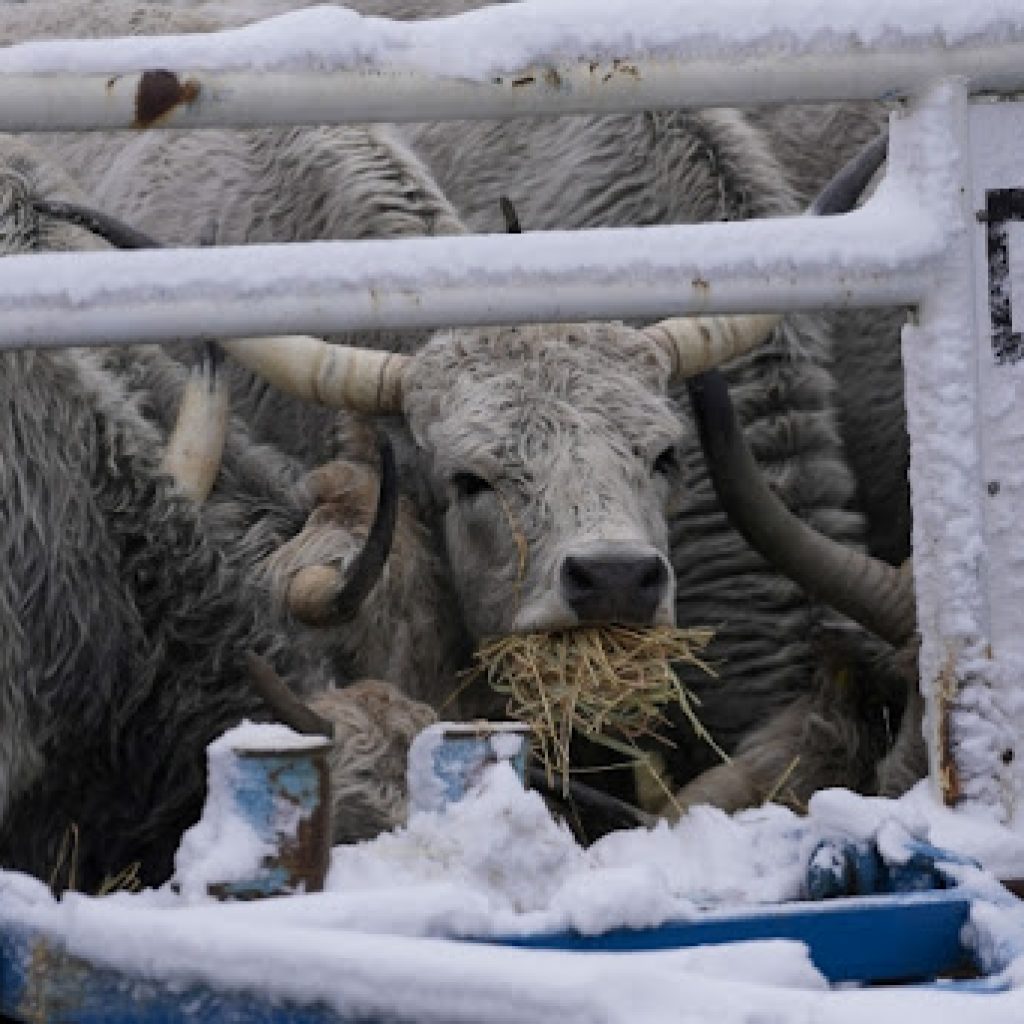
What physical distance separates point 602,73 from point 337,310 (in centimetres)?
36

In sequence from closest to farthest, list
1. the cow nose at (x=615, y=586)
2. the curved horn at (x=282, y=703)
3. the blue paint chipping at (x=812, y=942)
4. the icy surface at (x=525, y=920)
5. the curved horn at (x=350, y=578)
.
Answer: the icy surface at (x=525, y=920) < the blue paint chipping at (x=812, y=942) < the curved horn at (x=282, y=703) < the cow nose at (x=615, y=586) < the curved horn at (x=350, y=578)

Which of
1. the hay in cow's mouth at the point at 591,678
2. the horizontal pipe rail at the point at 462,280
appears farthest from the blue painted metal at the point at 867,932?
the hay in cow's mouth at the point at 591,678

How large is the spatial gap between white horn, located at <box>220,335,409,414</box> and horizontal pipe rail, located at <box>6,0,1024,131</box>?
3.32 metres

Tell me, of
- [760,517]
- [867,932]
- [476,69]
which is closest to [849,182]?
[760,517]

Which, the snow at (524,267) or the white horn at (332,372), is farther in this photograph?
the white horn at (332,372)

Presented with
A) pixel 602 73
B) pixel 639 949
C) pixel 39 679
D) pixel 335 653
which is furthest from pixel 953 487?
pixel 335 653

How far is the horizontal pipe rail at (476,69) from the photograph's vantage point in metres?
2.56

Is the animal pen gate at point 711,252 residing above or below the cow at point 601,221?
above

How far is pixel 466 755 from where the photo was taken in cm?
242

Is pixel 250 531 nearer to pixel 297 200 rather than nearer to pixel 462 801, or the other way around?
pixel 297 200

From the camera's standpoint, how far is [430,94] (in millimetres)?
2621

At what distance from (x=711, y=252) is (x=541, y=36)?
10.7 inches

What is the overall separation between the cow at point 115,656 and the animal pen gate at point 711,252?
1.39 m

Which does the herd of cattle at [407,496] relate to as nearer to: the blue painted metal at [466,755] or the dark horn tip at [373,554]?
the dark horn tip at [373,554]
